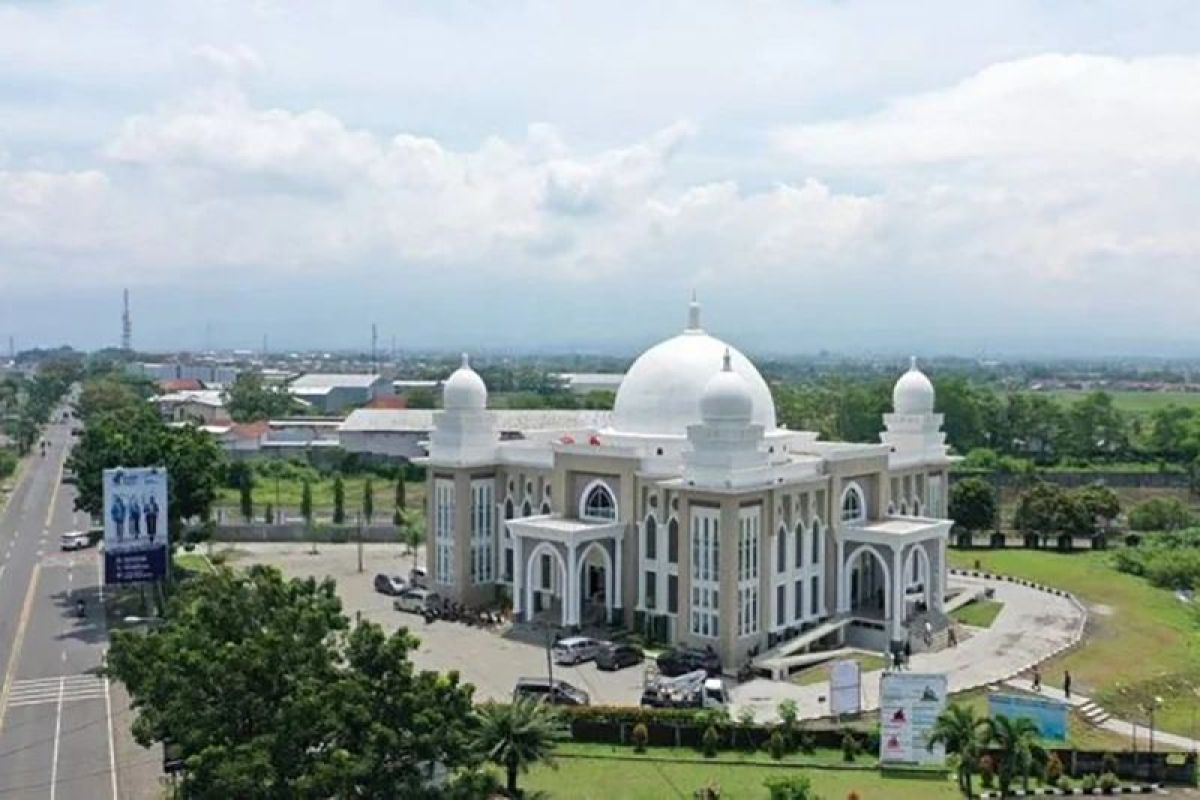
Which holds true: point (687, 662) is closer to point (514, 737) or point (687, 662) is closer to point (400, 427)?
point (514, 737)

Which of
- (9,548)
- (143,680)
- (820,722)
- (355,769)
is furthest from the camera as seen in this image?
(9,548)

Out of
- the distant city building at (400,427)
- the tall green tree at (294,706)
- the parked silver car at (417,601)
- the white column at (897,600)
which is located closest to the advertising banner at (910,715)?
the tall green tree at (294,706)

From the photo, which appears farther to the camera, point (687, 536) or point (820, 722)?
point (687, 536)

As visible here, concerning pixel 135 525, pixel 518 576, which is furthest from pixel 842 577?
pixel 135 525

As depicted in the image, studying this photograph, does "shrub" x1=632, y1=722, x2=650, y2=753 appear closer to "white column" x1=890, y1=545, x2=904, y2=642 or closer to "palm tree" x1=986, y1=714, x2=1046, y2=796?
"palm tree" x1=986, y1=714, x2=1046, y2=796

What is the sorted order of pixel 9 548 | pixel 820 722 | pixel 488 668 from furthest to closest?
pixel 9 548 < pixel 488 668 < pixel 820 722

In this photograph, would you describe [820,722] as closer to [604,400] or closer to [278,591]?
[278,591]

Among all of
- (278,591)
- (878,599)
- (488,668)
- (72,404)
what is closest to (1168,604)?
(878,599)
